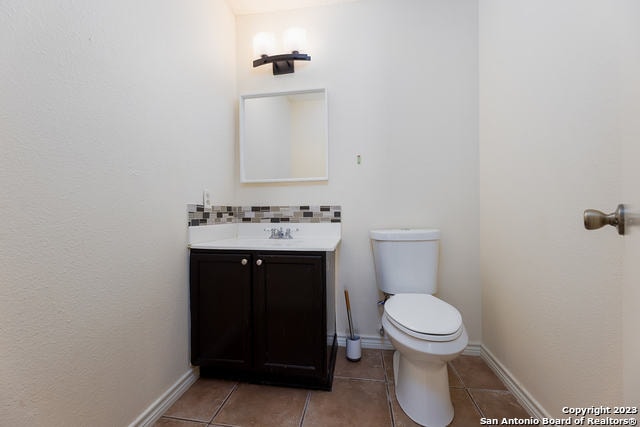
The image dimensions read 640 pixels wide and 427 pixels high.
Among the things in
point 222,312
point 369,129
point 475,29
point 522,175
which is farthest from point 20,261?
point 475,29

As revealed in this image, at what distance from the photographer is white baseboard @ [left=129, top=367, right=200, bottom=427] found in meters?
1.02

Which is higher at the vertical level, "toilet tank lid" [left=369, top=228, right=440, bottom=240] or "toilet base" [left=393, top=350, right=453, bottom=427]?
"toilet tank lid" [left=369, top=228, right=440, bottom=240]

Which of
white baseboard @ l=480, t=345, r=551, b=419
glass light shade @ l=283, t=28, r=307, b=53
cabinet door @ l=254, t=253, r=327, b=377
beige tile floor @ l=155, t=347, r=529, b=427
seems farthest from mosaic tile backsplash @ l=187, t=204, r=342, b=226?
white baseboard @ l=480, t=345, r=551, b=419

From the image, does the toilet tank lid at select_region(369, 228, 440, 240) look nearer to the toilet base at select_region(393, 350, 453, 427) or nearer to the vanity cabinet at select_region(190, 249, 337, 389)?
the vanity cabinet at select_region(190, 249, 337, 389)

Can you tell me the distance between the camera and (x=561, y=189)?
926 millimetres

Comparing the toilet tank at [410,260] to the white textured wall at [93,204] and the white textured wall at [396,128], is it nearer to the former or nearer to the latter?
the white textured wall at [396,128]

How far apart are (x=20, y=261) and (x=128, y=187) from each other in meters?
0.39

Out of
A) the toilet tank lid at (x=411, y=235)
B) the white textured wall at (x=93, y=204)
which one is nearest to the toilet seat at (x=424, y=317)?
the toilet tank lid at (x=411, y=235)

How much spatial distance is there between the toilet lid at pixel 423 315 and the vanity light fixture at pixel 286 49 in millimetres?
1604

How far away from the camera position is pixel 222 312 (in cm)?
128

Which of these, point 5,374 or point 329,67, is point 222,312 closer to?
point 5,374

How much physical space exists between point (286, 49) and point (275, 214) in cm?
111

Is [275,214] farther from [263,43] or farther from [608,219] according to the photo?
[608,219]

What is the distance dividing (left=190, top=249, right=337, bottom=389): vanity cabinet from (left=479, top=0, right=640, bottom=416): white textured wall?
91 cm
